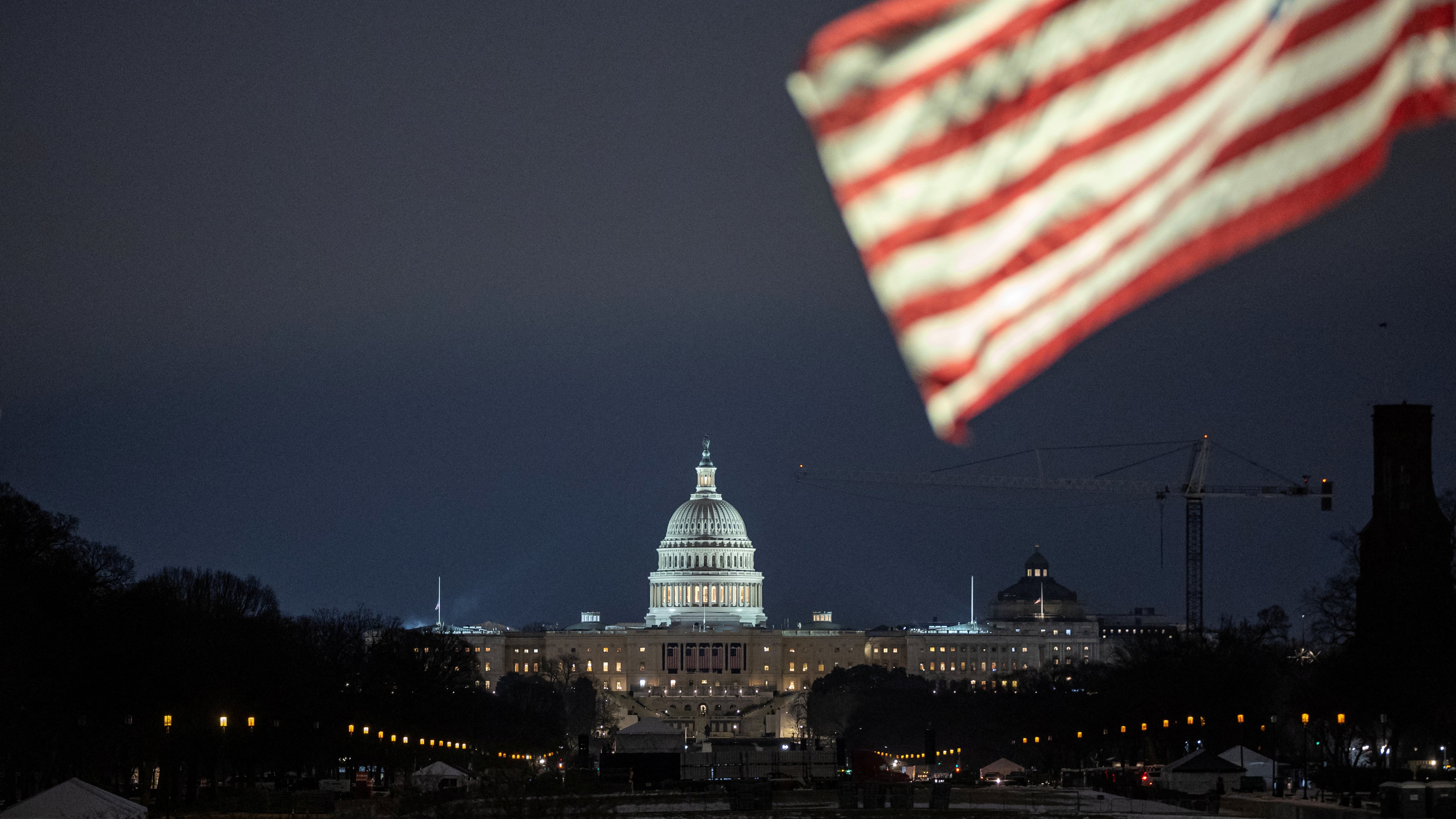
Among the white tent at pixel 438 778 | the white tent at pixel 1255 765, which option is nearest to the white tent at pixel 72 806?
the white tent at pixel 438 778

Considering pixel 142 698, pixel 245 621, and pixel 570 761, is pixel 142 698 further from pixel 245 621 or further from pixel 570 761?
pixel 570 761

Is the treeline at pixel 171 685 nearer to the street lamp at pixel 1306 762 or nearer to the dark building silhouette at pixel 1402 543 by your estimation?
the street lamp at pixel 1306 762

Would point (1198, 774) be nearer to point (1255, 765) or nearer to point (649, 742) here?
point (1255, 765)

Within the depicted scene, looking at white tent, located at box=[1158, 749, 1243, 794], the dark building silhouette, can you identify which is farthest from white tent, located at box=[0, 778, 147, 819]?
the dark building silhouette

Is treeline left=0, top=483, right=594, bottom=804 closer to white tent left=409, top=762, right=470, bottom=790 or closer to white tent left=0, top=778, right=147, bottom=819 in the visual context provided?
white tent left=409, top=762, right=470, bottom=790

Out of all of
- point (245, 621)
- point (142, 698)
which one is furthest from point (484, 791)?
point (245, 621)

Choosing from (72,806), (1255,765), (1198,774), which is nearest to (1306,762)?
(1255,765)
